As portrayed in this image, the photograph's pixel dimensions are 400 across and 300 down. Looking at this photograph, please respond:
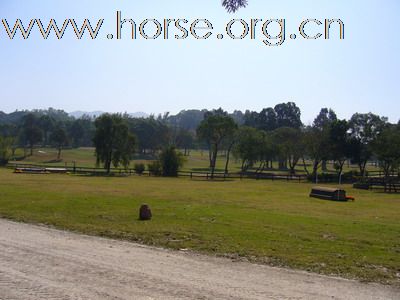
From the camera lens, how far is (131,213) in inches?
890

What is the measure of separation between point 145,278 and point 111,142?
71.6m

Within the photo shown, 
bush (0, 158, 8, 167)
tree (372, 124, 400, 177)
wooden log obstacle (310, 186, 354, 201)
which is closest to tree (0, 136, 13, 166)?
bush (0, 158, 8, 167)

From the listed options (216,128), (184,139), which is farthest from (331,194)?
(184,139)

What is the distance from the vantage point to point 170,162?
7694cm

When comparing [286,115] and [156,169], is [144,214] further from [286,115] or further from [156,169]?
[286,115]

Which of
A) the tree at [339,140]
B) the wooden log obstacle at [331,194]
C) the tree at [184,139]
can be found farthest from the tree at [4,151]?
the wooden log obstacle at [331,194]

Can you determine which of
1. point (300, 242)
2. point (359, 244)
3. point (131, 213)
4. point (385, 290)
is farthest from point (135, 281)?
point (131, 213)

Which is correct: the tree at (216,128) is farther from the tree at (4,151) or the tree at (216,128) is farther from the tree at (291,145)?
the tree at (4,151)

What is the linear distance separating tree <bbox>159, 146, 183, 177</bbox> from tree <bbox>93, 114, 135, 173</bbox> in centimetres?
753

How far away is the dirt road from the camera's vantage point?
9094 millimetres

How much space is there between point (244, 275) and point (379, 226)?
11409mm

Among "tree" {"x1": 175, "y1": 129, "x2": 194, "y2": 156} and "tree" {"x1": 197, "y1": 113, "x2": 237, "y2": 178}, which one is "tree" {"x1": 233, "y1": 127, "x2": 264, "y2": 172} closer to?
"tree" {"x1": 197, "y1": 113, "x2": 237, "y2": 178}

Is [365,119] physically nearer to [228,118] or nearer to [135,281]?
[228,118]

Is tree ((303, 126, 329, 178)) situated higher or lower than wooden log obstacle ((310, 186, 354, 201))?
higher
